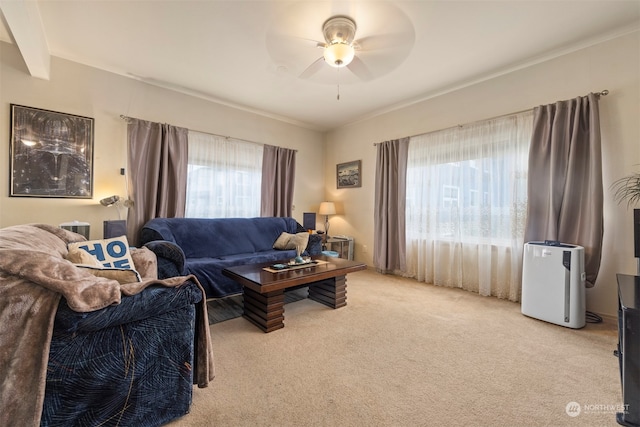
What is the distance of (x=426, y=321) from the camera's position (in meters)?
2.50

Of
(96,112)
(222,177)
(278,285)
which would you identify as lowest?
(278,285)

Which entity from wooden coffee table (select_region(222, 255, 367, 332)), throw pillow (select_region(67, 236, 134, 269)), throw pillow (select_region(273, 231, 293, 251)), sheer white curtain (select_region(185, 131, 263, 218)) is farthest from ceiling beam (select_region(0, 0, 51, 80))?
throw pillow (select_region(273, 231, 293, 251))

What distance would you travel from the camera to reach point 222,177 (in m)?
4.05

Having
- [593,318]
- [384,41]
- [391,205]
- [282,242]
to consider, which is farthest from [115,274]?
[593,318]

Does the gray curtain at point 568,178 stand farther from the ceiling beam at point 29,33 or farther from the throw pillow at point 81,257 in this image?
the ceiling beam at point 29,33

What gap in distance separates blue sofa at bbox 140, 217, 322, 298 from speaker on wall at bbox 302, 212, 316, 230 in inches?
20.5

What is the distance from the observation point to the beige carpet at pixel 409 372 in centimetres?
136

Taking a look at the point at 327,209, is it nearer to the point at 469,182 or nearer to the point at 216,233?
the point at 216,233

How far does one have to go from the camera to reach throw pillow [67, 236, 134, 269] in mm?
1826

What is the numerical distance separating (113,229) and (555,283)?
4.46m

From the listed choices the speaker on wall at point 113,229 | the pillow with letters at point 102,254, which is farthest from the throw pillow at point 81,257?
the speaker on wall at point 113,229

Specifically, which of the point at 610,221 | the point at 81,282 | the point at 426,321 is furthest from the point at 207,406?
the point at 610,221

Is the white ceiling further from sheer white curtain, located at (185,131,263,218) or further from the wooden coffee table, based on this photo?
the wooden coffee table

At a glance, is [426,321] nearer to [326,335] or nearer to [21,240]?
[326,335]
